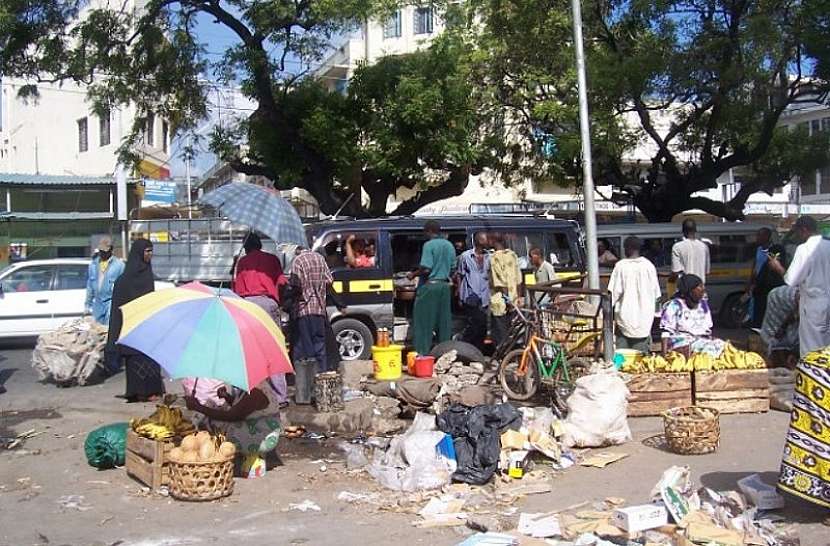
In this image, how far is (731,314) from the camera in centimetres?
1543

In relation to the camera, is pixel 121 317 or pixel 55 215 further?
pixel 55 215

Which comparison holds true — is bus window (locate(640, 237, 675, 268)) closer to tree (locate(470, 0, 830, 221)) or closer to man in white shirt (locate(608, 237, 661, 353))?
tree (locate(470, 0, 830, 221))

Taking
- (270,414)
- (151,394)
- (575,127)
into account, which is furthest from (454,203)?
(270,414)

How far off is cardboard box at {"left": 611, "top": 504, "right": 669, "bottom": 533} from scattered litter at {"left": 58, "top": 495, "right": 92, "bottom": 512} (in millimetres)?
3644

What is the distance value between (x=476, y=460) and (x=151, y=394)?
186 inches

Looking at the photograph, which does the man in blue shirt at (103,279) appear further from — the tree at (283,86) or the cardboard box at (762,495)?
the cardboard box at (762,495)

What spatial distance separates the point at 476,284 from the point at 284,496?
559 centimetres

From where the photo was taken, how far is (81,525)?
5578 millimetres

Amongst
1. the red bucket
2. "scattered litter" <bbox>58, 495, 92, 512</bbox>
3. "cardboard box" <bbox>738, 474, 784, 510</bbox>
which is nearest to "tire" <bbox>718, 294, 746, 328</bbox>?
the red bucket

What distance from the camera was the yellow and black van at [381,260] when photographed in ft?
37.6

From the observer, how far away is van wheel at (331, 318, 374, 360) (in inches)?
453

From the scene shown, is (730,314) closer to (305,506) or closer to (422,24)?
(305,506)

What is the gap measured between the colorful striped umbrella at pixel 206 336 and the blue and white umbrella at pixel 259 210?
1935 millimetres

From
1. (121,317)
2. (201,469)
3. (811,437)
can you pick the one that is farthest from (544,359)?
(121,317)
